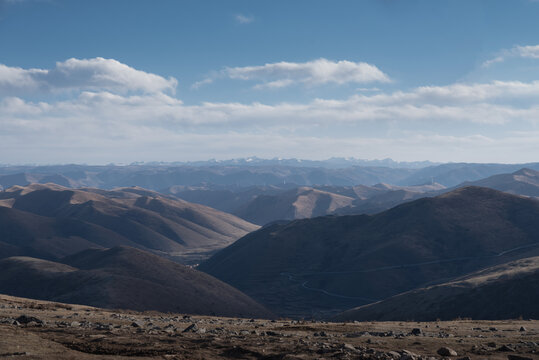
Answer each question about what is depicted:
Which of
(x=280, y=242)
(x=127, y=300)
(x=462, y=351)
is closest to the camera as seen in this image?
(x=462, y=351)

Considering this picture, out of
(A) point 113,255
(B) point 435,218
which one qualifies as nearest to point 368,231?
(B) point 435,218

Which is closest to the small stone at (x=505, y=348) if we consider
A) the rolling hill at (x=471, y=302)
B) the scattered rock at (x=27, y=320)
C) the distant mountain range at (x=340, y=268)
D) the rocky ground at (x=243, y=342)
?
the rocky ground at (x=243, y=342)

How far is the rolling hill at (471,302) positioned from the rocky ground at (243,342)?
3904 cm

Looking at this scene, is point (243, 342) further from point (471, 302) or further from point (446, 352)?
point (471, 302)

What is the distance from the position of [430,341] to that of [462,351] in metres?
2.16

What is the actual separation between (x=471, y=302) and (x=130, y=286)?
53475 mm

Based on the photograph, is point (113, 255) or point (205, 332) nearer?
point (205, 332)

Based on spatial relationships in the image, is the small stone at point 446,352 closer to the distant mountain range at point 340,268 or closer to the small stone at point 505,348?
the small stone at point 505,348

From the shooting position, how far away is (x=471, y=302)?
64.9 metres

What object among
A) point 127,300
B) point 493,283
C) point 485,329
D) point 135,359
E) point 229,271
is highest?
point 135,359

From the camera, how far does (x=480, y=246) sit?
12738 cm

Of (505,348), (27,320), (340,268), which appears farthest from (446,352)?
(340,268)

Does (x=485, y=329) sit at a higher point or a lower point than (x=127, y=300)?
higher

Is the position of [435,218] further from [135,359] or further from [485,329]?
[135,359]
